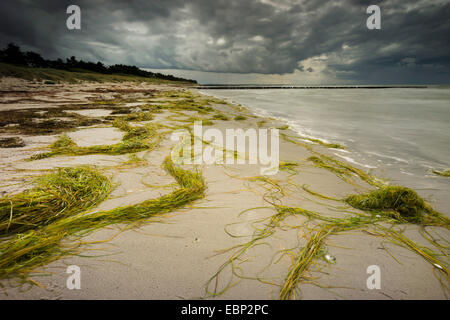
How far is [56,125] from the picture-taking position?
435 cm

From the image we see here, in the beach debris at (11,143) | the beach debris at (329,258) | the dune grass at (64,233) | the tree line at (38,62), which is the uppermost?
the tree line at (38,62)

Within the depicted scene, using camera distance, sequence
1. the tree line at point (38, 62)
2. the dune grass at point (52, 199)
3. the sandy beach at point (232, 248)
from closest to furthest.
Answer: the sandy beach at point (232, 248) < the dune grass at point (52, 199) < the tree line at point (38, 62)

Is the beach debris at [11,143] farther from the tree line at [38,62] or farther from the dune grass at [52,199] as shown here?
the tree line at [38,62]

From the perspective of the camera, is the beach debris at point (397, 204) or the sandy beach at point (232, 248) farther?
the beach debris at point (397, 204)

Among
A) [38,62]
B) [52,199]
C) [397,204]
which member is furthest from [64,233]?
[38,62]

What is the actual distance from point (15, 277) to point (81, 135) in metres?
3.49

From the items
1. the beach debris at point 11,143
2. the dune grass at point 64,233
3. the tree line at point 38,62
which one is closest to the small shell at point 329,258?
the dune grass at point 64,233

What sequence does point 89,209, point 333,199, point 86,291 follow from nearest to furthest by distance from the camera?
1. point 86,291
2. point 89,209
3. point 333,199

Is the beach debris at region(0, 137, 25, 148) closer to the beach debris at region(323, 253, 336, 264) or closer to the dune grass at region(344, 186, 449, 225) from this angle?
the beach debris at region(323, 253, 336, 264)

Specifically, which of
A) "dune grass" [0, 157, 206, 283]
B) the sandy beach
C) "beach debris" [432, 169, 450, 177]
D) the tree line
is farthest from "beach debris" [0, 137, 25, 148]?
the tree line

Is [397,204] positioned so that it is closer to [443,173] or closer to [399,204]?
[399,204]

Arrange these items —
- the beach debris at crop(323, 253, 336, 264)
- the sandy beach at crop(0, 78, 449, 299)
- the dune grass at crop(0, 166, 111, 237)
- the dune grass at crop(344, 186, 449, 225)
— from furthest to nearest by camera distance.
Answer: the dune grass at crop(344, 186, 449, 225), the dune grass at crop(0, 166, 111, 237), the beach debris at crop(323, 253, 336, 264), the sandy beach at crop(0, 78, 449, 299)

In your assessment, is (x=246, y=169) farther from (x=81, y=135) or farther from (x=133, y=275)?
(x=81, y=135)
